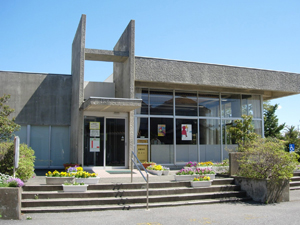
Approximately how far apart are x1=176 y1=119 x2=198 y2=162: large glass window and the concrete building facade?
5 cm

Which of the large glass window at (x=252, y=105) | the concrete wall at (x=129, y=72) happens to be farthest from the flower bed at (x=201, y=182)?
the large glass window at (x=252, y=105)

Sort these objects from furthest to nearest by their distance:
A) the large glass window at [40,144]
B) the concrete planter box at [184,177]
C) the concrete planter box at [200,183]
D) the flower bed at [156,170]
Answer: the large glass window at [40,144], the flower bed at [156,170], the concrete planter box at [184,177], the concrete planter box at [200,183]

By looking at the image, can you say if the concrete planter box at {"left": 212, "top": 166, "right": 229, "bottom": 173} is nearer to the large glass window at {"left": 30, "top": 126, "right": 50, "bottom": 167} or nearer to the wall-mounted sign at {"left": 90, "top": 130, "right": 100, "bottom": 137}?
the wall-mounted sign at {"left": 90, "top": 130, "right": 100, "bottom": 137}

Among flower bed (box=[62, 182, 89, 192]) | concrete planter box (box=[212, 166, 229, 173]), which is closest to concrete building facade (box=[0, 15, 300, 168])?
concrete planter box (box=[212, 166, 229, 173])

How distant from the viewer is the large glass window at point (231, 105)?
17.5 m

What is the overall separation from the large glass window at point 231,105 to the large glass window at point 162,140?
330cm

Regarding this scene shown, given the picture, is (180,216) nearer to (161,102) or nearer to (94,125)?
(94,125)

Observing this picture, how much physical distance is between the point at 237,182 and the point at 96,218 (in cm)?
548

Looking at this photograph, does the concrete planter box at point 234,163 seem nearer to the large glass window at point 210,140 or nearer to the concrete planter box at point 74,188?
the large glass window at point 210,140

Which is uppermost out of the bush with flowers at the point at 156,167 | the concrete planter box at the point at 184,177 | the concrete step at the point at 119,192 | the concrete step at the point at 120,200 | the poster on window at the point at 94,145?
the poster on window at the point at 94,145

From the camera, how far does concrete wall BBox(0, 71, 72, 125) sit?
15.8 metres

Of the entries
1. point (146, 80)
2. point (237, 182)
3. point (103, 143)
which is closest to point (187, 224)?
point (237, 182)

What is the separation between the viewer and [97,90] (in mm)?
16781

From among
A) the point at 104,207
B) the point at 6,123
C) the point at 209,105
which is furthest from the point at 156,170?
the point at 6,123
